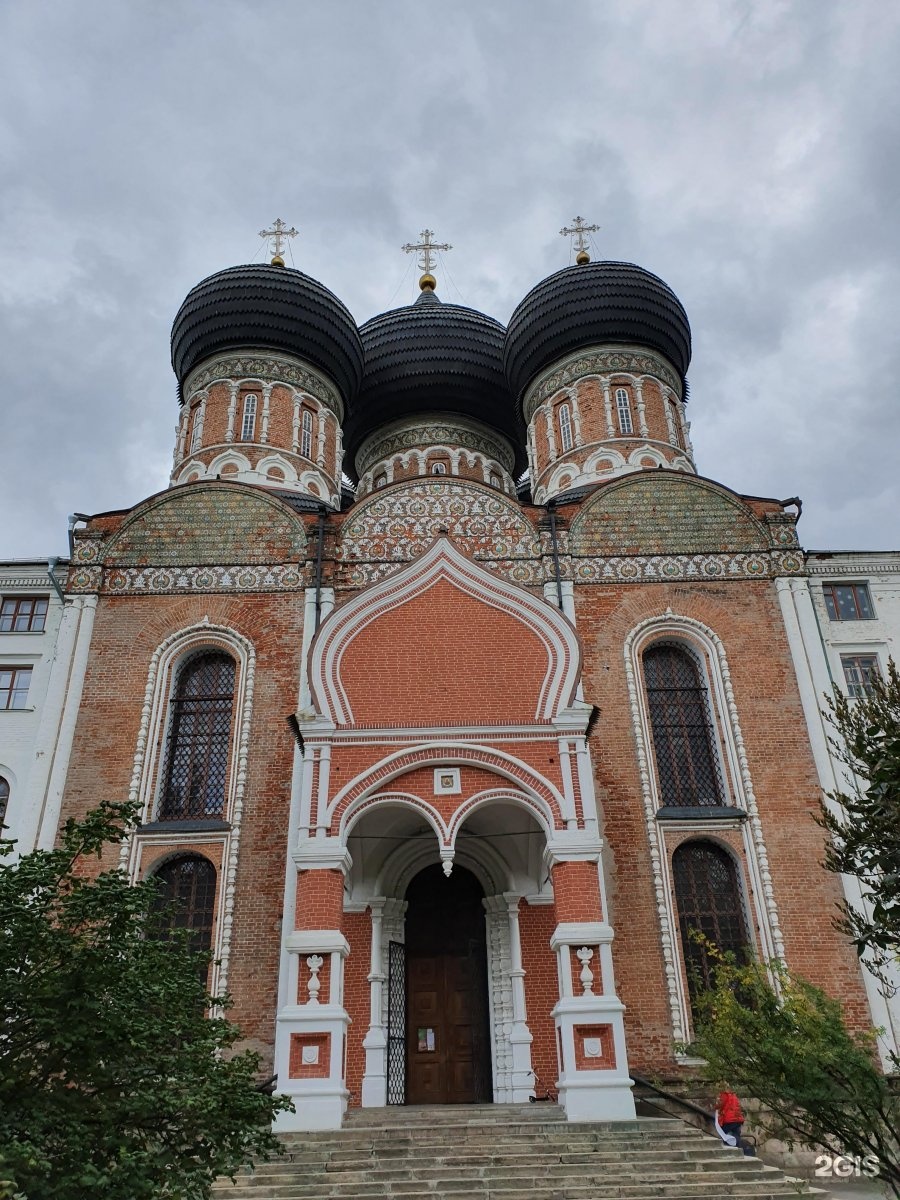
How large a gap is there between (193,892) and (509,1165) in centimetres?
580

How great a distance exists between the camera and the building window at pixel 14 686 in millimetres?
13290

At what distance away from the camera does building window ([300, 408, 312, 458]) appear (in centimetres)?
1855

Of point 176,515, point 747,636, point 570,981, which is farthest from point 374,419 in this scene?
point 570,981

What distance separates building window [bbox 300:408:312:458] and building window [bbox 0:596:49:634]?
239 inches

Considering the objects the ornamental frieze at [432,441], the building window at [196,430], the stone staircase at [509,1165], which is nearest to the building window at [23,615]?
the building window at [196,430]

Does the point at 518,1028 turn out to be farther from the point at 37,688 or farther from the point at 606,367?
the point at 606,367

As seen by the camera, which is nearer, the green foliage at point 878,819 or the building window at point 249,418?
the green foliage at point 878,819

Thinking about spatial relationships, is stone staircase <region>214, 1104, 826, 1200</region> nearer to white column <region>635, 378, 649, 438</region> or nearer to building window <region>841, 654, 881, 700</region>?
building window <region>841, 654, 881, 700</region>

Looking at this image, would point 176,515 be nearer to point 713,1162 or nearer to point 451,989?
point 451,989

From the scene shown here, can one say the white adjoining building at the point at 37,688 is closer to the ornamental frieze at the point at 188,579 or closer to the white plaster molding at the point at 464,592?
the ornamental frieze at the point at 188,579

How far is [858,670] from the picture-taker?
1355cm

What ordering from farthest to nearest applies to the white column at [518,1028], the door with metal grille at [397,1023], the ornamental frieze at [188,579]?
the ornamental frieze at [188,579] < the door with metal grille at [397,1023] < the white column at [518,1028]

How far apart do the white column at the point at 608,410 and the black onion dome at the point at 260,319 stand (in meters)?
5.20

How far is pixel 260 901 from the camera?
38.7 feet
